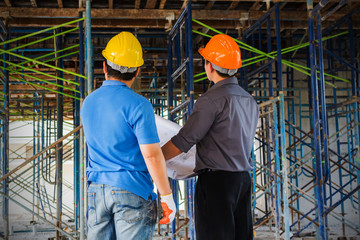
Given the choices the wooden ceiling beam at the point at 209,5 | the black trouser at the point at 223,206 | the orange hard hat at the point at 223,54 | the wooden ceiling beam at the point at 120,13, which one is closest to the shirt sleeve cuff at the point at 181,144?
the black trouser at the point at 223,206

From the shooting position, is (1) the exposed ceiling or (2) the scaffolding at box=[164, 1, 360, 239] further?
(1) the exposed ceiling

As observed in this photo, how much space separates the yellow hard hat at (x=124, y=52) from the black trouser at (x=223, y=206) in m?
1.04

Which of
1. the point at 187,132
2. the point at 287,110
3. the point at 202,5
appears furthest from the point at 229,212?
the point at 287,110

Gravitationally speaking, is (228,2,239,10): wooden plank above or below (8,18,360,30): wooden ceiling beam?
above

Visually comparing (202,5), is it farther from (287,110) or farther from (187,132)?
(187,132)

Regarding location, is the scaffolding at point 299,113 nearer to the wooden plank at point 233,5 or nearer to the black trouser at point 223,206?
Result: the wooden plank at point 233,5

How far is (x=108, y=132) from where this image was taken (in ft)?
9.43

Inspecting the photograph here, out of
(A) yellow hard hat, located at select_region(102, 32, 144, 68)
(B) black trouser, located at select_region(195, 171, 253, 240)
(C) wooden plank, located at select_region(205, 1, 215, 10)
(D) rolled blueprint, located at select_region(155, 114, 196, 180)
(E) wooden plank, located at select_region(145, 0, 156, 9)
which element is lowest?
(B) black trouser, located at select_region(195, 171, 253, 240)

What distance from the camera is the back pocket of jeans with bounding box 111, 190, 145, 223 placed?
2770mm

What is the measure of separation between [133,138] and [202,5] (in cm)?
616

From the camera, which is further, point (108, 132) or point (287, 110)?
point (287, 110)

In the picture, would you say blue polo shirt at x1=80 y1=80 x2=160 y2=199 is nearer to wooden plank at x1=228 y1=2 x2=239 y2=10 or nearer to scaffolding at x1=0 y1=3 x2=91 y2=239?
scaffolding at x1=0 y1=3 x2=91 y2=239

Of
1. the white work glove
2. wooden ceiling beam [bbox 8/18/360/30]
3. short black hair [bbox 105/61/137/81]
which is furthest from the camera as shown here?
wooden ceiling beam [bbox 8/18/360/30]

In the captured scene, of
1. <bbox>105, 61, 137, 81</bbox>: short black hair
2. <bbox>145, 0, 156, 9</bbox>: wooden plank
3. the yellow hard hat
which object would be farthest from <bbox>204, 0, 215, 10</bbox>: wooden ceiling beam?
<bbox>105, 61, 137, 81</bbox>: short black hair
